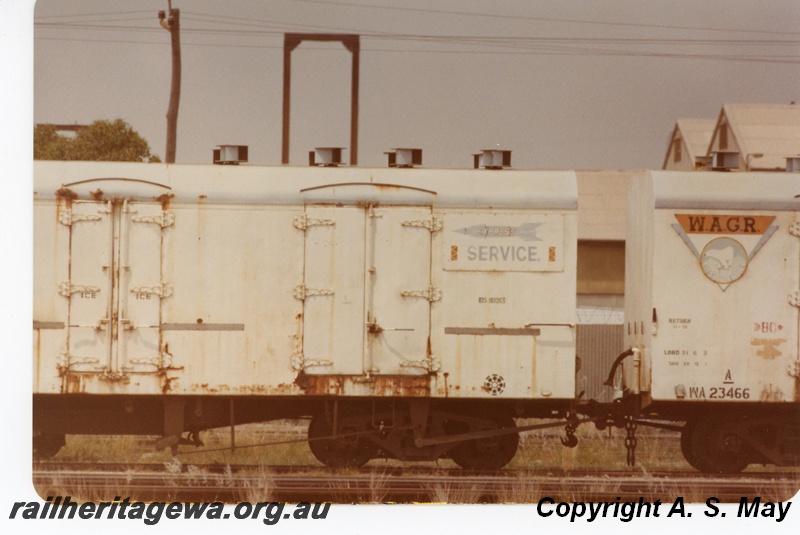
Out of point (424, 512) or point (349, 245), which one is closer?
point (424, 512)

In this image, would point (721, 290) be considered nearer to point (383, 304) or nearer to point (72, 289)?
point (383, 304)

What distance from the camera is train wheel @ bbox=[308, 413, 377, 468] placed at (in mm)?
9891

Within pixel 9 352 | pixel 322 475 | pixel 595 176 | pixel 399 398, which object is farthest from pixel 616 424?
pixel 595 176

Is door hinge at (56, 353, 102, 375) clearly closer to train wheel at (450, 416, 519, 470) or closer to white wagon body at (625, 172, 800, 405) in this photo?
train wheel at (450, 416, 519, 470)

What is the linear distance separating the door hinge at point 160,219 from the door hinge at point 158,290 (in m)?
0.62

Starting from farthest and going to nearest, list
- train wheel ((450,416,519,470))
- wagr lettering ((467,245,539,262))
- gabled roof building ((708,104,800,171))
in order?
gabled roof building ((708,104,800,171)) < train wheel ((450,416,519,470)) < wagr lettering ((467,245,539,262))

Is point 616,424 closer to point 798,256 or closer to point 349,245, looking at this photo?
point 798,256

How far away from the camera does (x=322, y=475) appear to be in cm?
958

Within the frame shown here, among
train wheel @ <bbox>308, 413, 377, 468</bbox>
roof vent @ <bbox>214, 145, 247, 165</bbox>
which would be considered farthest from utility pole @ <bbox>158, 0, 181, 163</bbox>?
train wheel @ <bbox>308, 413, 377, 468</bbox>

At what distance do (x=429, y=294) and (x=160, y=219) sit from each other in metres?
2.87

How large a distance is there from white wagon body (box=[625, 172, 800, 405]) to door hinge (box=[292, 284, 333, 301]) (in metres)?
3.40

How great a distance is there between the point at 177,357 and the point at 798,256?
6.54 m

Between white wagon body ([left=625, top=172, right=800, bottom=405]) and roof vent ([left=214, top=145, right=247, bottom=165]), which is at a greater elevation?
roof vent ([left=214, top=145, right=247, bottom=165])

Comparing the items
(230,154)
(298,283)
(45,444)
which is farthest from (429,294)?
(45,444)
